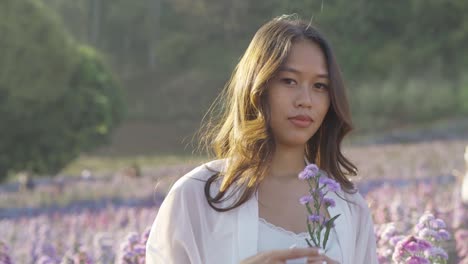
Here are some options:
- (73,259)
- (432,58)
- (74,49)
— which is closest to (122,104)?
(74,49)

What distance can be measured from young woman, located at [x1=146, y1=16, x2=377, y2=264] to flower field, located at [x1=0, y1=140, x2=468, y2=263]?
1.25 ft

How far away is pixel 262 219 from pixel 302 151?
0.26 metres

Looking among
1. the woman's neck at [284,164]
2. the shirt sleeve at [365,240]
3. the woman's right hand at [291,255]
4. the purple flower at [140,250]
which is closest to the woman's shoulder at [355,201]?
the shirt sleeve at [365,240]

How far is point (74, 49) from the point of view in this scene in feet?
61.3

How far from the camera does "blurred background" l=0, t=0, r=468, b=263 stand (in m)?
12.6

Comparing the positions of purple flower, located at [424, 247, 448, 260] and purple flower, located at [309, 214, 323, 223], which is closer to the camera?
purple flower, located at [309, 214, 323, 223]

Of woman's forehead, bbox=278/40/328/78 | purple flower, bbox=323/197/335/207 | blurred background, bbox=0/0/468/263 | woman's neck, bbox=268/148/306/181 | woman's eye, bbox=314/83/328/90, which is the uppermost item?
woman's forehead, bbox=278/40/328/78

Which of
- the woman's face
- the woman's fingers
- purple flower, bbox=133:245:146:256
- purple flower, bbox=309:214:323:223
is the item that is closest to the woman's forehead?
the woman's face

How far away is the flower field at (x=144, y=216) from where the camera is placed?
3.17 meters

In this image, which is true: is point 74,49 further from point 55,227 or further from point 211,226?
point 211,226

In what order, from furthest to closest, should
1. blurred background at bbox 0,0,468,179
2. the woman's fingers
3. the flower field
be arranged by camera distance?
blurred background at bbox 0,0,468,179 < the flower field < the woman's fingers

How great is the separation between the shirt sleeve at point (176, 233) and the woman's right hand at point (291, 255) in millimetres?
257

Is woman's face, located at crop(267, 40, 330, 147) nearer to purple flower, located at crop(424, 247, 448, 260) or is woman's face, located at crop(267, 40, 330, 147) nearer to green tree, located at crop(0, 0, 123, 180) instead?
purple flower, located at crop(424, 247, 448, 260)

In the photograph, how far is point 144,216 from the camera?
6.38 metres
